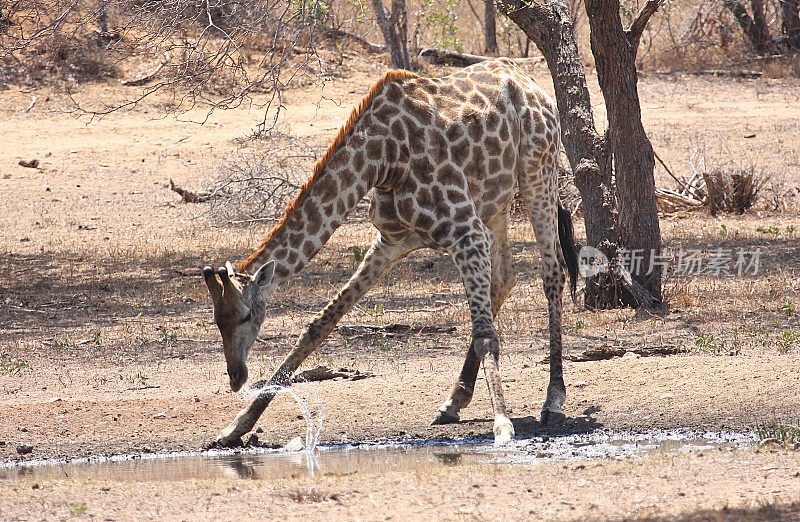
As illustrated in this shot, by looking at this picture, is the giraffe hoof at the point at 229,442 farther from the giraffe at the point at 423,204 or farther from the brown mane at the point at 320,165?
the brown mane at the point at 320,165

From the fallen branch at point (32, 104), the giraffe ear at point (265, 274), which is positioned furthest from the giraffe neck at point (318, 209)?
the fallen branch at point (32, 104)

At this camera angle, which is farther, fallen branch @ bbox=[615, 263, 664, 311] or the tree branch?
fallen branch @ bbox=[615, 263, 664, 311]

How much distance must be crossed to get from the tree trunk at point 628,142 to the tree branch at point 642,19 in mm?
11

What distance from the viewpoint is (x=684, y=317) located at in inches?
373

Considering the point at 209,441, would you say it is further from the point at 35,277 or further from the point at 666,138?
the point at 666,138

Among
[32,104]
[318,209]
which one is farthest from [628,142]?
[32,104]

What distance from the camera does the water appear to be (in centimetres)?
578

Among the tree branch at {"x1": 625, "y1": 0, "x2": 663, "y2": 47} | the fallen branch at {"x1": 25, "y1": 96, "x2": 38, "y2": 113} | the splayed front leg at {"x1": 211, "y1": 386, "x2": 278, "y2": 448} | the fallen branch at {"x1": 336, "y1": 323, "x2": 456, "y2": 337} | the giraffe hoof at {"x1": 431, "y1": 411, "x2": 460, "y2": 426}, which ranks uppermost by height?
the tree branch at {"x1": 625, "y1": 0, "x2": 663, "y2": 47}

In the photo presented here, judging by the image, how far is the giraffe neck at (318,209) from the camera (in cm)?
639

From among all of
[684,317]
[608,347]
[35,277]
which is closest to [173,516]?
[608,347]

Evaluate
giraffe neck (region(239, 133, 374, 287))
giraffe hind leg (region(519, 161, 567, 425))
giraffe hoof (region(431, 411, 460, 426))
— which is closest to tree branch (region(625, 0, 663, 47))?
giraffe hind leg (region(519, 161, 567, 425))

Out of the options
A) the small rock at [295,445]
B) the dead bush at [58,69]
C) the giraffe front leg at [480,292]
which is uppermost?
the dead bush at [58,69]

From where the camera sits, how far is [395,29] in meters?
19.6

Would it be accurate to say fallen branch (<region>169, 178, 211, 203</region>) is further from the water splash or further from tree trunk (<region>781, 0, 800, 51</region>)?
tree trunk (<region>781, 0, 800, 51</region>)
